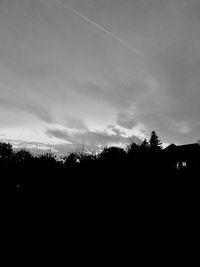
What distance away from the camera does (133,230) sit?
6.12 meters

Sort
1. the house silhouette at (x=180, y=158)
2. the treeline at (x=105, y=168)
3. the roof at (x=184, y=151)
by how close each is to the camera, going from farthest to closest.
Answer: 1. the roof at (x=184, y=151)
2. the house silhouette at (x=180, y=158)
3. the treeline at (x=105, y=168)

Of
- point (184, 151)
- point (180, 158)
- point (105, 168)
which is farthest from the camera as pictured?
point (184, 151)

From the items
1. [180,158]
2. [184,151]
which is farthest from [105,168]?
[184,151]

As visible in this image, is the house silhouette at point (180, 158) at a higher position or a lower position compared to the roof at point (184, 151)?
lower

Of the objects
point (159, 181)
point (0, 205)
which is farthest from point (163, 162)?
point (0, 205)

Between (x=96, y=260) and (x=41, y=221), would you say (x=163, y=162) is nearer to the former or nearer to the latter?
(x=96, y=260)

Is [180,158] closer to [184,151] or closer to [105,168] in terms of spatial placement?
[105,168]

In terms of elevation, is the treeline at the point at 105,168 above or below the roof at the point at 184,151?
below

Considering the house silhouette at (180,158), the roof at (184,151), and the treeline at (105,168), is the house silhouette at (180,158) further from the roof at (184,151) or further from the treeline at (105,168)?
the treeline at (105,168)

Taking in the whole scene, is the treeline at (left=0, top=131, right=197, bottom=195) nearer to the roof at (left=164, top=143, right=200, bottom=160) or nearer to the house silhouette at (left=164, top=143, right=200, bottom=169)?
the house silhouette at (left=164, top=143, right=200, bottom=169)

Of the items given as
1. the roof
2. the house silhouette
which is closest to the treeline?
the house silhouette

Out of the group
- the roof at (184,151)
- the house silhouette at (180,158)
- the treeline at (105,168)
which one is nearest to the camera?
the treeline at (105,168)

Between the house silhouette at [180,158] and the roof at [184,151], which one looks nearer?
the house silhouette at [180,158]

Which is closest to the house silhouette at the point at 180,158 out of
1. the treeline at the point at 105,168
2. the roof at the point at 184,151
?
the roof at the point at 184,151
